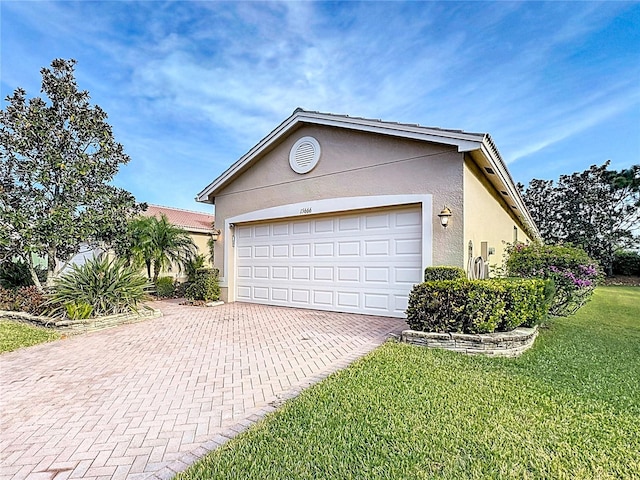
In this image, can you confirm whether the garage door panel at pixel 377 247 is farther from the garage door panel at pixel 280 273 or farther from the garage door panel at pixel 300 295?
the garage door panel at pixel 280 273

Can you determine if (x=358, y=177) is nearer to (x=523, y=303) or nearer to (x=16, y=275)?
(x=523, y=303)

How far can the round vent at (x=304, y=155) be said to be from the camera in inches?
391

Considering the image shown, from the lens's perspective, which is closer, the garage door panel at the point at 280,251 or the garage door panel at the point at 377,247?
the garage door panel at the point at 377,247

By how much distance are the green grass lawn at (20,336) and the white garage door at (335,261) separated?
552 centimetres

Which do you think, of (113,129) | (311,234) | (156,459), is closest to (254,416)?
(156,459)

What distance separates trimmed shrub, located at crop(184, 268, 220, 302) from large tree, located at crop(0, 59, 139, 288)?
9.98 feet

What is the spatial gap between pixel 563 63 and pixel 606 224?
25.6 m

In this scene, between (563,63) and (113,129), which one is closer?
(563,63)

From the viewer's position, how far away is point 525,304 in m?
6.18

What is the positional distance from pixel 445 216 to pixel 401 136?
224 centimetres

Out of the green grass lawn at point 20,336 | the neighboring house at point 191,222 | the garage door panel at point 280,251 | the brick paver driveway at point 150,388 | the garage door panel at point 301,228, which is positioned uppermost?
the neighboring house at point 191,222

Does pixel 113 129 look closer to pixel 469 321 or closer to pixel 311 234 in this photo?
pixel 311 234

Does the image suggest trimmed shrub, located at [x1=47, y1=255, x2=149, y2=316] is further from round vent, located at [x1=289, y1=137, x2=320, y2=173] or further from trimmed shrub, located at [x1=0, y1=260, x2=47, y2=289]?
round vent, located at [x1=289, y1=137, x2=320, y2=173]

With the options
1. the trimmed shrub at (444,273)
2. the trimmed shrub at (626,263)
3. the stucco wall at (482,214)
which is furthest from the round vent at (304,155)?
the trimmed shrub at (626,263)
